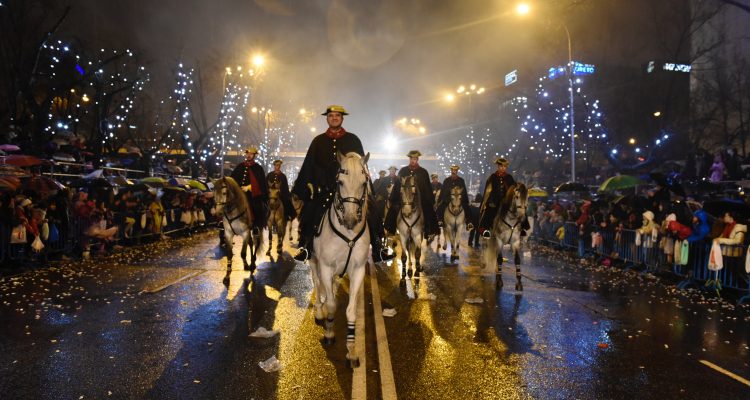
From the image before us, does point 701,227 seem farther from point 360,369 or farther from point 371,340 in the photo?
point 360,369

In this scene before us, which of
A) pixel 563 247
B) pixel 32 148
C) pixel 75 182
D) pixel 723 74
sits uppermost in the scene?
pixel 723 74

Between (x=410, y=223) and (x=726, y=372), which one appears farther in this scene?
(x=410, y=223)

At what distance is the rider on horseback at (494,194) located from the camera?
1244 cm

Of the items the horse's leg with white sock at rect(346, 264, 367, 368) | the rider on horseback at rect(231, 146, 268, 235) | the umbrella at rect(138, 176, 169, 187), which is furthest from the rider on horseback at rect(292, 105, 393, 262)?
the umbrella at rect(138, 176, 169, 187)

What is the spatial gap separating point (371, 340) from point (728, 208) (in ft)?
32.3

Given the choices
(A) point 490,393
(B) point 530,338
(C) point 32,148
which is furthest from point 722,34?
(C) point 32,148

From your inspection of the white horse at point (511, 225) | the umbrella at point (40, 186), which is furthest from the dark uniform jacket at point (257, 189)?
the umbrella at point (40, 186)

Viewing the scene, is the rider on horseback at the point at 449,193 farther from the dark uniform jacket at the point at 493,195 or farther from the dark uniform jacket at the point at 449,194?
the dark uniform jacket at the point at 493,195

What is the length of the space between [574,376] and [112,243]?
1668 centimetres

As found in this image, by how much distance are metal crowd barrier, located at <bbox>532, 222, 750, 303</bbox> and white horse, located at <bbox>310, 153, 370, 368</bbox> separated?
922 cm

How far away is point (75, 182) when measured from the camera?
69.1ft

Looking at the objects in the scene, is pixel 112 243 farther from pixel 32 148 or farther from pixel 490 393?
pixel 490 393

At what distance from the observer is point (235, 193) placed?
12352 mm

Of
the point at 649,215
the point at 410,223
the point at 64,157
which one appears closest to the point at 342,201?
the point at 410,223
